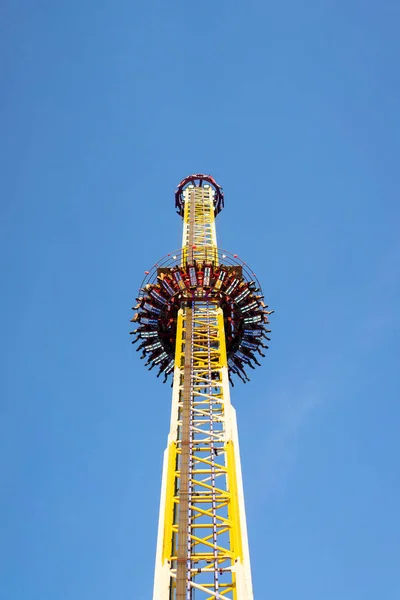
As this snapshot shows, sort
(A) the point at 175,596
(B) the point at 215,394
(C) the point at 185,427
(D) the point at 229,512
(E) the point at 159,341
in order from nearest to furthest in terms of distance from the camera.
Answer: (A) the point at 175,596 < (D) the point at 229,512 < (C) the point at 185,427 < (B) the point at 215,394 < (E) the point at 159,341

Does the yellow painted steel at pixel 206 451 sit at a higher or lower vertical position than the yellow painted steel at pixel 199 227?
lower

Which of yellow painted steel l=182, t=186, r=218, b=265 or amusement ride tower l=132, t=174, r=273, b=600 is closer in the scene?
amusement ride tower l=132, t=174, r=273, b=600

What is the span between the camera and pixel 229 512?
27.3 m

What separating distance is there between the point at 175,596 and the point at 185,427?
8526 millimetres

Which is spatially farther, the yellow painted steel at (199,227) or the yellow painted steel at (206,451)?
the yellow painted steel at (199,227)

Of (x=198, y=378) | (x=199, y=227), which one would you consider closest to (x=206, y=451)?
(x=198, y=378)

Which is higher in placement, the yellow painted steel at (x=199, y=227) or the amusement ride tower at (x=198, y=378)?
the yellow painted steel at (x=199, y=227)

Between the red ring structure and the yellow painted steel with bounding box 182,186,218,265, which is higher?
the yellow painted steel with bounding box 182,186,218,265

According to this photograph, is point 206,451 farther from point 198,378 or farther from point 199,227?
point 199,227

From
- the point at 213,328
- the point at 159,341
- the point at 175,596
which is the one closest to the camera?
the point at 175,596

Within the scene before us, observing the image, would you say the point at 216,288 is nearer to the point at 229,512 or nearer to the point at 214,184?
the point at 229,512

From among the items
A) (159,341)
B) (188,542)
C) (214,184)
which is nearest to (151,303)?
(159,341)

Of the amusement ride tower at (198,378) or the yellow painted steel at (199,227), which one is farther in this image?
the yellow painted steel at (199,227)

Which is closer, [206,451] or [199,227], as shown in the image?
[206,451]
